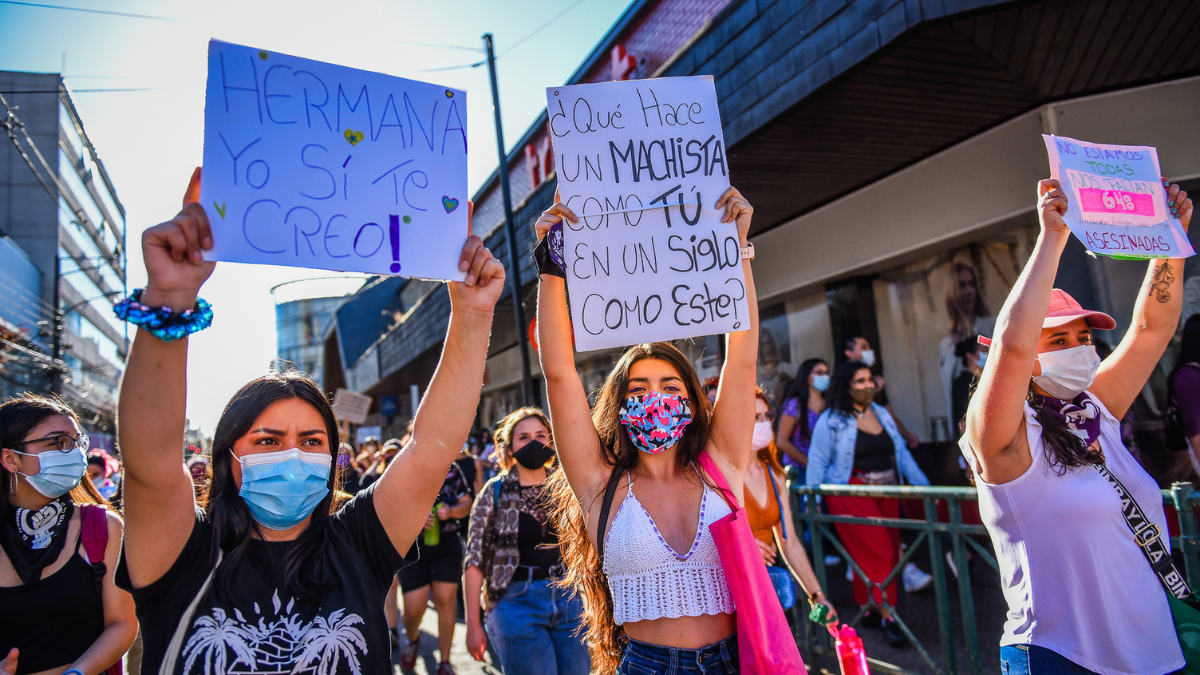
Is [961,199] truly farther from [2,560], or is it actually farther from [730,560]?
[2,560]

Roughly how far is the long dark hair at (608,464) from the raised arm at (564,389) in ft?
0.30

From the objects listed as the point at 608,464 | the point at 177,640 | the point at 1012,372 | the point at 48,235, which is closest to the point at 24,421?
the point at 177,640

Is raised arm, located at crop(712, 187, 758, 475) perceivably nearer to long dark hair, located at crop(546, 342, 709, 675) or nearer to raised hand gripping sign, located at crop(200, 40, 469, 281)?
long dark hair, located at crop(546, 342, 709, 675)

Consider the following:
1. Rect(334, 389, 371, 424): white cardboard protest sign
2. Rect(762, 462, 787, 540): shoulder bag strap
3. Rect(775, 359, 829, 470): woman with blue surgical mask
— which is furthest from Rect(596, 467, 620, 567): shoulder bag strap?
Rect(334, 389, 371, 424): white cardboard protest sign

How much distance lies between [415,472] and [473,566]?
2396 mm

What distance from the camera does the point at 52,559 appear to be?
279 cm

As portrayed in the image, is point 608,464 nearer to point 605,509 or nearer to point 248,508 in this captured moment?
point 605,509

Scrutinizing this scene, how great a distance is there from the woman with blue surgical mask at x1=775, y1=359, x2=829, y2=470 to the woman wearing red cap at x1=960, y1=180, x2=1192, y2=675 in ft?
13.9

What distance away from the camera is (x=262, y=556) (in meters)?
1.87

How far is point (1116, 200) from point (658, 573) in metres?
2.31

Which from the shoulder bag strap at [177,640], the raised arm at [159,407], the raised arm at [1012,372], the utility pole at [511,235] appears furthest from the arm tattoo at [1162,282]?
the utility pole at [511,235]

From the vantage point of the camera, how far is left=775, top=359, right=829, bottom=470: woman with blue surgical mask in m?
6.72

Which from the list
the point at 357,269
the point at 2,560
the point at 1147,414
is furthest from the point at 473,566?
the point at 1147,414

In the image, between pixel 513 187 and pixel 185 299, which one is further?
pixel 513 187
